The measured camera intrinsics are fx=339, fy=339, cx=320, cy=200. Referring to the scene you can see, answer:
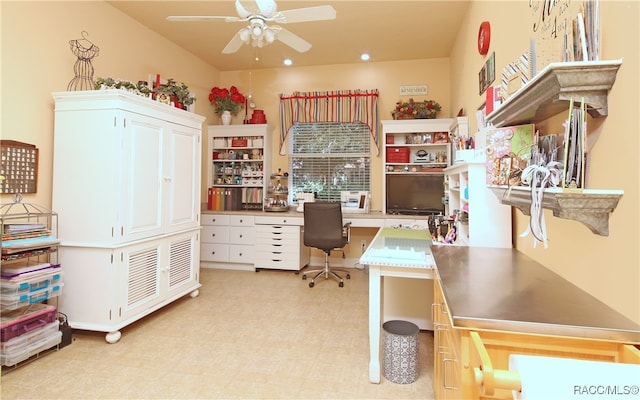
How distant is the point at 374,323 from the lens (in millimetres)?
2045

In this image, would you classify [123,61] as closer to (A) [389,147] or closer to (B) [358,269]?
(A) [389,147]

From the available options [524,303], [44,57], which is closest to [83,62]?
[44,57]


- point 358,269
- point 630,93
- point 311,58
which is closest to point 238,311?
point 358,269

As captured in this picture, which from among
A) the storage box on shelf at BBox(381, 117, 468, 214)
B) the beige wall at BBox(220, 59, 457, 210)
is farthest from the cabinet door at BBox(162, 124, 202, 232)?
the storage box on shelf at BBox(381, 117, 468, 214)

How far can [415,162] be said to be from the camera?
4680 millimetres

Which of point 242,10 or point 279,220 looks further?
point 279,220

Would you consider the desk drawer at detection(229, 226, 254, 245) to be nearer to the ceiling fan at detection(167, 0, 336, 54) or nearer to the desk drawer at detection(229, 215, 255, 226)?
the desk drawer at detection(229, 215, 255, 226)

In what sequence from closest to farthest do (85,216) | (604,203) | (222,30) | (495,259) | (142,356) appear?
(604,203) < (495,259) < (142,356) < (85,216) < (222,30)

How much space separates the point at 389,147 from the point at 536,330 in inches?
155

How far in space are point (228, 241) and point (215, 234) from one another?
223 millimetres

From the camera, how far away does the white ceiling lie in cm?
346

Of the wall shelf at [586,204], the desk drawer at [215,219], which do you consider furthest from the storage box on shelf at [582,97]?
the desk drawer at [215,219]

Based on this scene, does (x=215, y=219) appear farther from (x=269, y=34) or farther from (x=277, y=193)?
(x=269, y=34)

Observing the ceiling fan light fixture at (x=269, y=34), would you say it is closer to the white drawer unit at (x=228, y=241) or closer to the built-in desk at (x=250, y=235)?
the built-in desk at (x=250, y=235)
